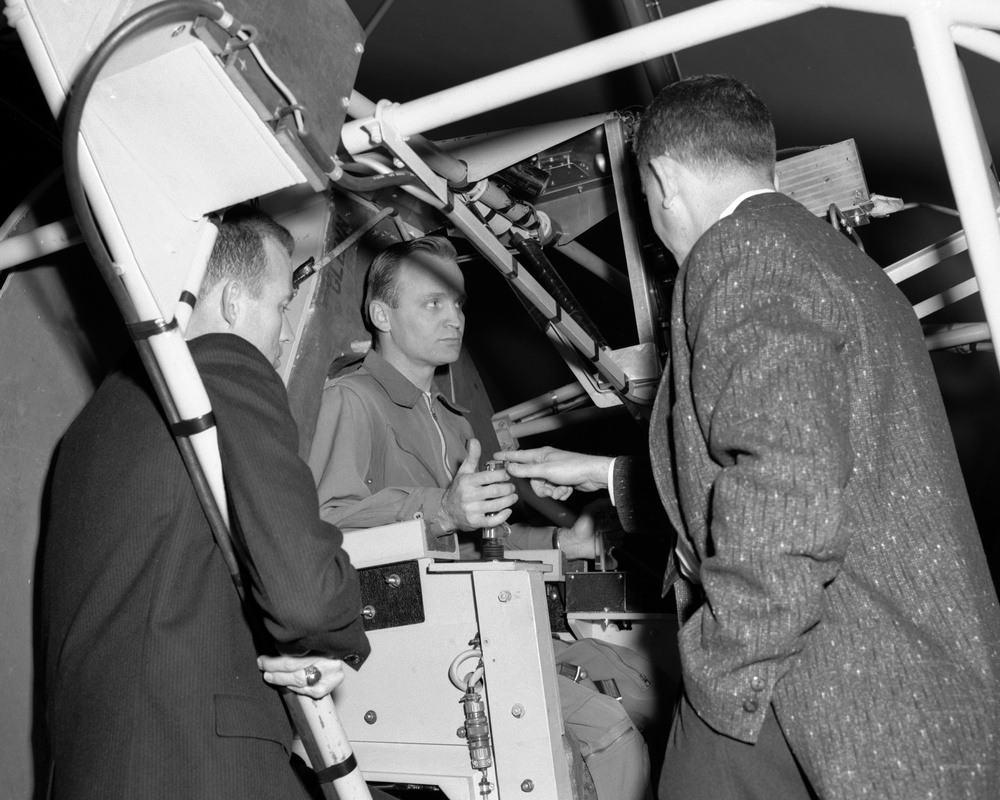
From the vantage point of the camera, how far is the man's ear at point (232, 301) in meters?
1.83

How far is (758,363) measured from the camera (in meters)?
1.29

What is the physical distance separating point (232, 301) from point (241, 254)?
4.1 inches

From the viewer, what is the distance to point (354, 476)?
8.20ft

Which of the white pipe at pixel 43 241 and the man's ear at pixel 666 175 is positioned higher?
the white pipe at pixel 43 241

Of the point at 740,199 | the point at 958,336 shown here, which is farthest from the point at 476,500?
the point at 958,336

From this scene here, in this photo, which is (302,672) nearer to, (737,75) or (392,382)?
(392,382)

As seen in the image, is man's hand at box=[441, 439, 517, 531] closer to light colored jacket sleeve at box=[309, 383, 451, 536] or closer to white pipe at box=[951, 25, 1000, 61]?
light colored jacket sleeve at box=[309, 383, 451, 536]

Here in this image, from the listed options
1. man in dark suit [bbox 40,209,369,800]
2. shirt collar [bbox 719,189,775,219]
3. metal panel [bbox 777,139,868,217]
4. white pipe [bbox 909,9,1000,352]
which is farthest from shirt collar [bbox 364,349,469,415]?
white pipe [bbox 909,9,1000,352]

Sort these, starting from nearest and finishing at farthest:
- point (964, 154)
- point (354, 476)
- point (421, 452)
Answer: point (964, 154)
point (354, 476)
point (421, 452)

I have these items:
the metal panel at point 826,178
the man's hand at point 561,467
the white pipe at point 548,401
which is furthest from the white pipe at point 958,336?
the man's hand at point 561,467

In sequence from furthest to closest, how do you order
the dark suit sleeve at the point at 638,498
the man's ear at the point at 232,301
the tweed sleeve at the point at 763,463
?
the dark suit sleeve at the point at 638,498
the man's ear at the point at 232,301
the tweed sleeve at the point at 763,463

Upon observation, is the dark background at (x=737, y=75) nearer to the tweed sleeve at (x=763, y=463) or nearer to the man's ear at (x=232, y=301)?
the man's ear at (x=232, y=301)

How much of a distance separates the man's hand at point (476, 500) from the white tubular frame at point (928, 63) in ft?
3.23

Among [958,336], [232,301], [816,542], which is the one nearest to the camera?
[816,542]
